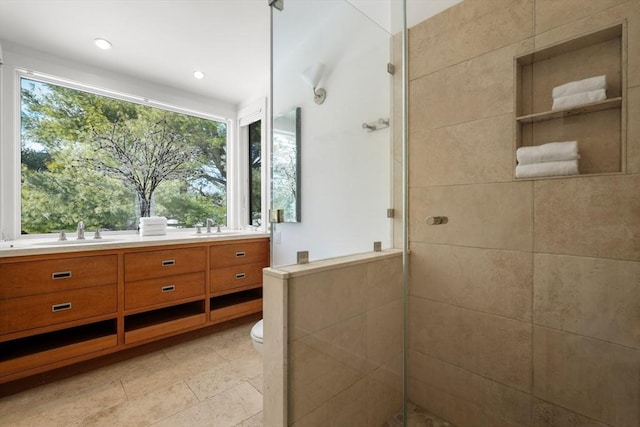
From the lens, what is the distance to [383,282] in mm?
1449

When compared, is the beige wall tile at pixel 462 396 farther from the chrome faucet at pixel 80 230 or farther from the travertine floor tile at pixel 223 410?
the chrome faucet at pixel 80 230

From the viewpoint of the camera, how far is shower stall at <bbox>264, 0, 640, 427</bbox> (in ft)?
3.41

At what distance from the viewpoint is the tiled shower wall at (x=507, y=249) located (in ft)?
3.33

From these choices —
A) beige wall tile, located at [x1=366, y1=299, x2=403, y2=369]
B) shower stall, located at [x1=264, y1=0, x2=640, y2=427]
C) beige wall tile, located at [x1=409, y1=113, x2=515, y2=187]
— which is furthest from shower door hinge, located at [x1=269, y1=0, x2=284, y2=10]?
beige wall tile, located at [x1=366, y1=299, x2=403, y2=369]

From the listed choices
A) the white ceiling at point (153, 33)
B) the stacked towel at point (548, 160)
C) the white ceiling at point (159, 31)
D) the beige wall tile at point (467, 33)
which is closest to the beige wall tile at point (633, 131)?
the stacked towel at point (548, 160)

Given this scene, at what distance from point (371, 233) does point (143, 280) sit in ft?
Answer: 5.70

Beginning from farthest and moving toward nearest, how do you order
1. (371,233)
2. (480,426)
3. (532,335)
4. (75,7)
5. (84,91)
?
(84,91) < (75,7) < (371,233) < (480,426) < (532,335)

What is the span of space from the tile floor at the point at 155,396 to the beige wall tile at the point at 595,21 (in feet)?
7.23

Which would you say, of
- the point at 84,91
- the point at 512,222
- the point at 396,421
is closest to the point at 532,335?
the point at 512,222

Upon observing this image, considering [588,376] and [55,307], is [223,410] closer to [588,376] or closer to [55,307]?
[55,307]

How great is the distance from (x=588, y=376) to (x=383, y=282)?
849 millimetres

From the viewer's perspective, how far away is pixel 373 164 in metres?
1.65

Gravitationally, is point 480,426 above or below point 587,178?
below

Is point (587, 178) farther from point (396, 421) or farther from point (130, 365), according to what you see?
point (130, 365)
